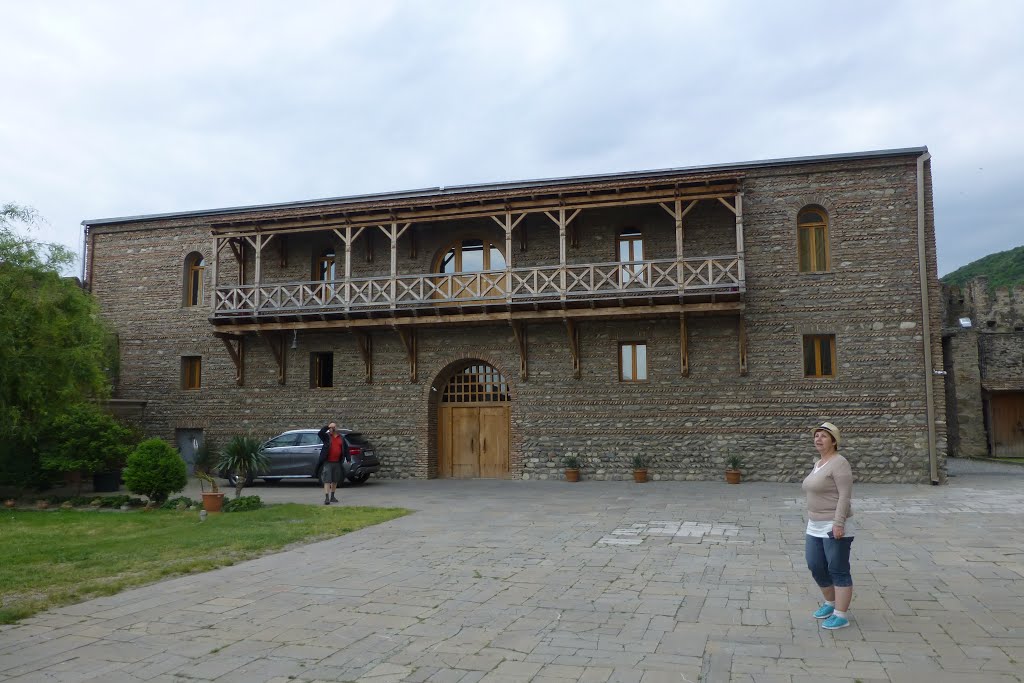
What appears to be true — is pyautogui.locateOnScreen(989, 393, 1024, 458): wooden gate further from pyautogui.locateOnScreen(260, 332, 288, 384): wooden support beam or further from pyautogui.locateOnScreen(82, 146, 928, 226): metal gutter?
pyautogui.locateOnScreen(260, 332, 288, 384): wooden support beam

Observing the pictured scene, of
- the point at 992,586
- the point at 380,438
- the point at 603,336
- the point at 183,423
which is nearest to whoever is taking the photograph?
the point at 992,586

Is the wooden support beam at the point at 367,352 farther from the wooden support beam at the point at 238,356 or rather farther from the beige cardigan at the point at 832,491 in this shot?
Result: the beige cardigan at the point at 832,491

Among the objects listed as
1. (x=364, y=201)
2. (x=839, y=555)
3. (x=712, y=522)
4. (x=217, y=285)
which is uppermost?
(x=364, y=201)

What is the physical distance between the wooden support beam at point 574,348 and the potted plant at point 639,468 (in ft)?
8.21

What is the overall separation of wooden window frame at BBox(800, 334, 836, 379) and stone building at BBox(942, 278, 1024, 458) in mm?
9586

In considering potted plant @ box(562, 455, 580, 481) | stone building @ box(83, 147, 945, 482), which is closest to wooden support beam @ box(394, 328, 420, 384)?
stone building @ box(83, 147, 945, 482)

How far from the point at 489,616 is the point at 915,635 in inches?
127

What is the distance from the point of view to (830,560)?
566cm

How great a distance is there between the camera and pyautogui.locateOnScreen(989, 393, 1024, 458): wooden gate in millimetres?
25125

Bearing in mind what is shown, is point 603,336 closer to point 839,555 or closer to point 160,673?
point 839,555

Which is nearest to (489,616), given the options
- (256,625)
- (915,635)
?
(256,625)

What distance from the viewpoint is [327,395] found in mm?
20406

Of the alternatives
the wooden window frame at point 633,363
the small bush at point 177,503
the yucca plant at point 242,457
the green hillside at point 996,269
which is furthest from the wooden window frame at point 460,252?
the green hillside at point 996,269

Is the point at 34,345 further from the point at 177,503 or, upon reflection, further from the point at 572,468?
the point at 572,468
